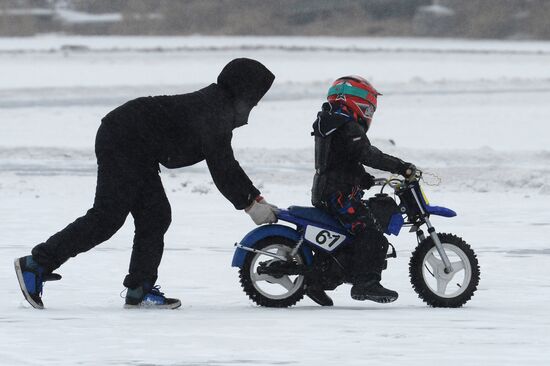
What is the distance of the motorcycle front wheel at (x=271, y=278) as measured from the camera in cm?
745

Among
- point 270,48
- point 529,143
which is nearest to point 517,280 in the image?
point 529,143

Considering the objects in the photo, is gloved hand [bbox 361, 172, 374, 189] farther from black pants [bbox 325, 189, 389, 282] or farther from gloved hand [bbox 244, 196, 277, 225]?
gloved hand [bbox 244, 196, 277, 225]

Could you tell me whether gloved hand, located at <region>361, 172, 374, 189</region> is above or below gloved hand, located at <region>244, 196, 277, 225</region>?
above

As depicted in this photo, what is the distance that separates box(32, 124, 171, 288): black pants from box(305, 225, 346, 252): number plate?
822 mm


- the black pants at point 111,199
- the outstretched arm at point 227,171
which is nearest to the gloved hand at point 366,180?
the outstretched arm at point 227,171

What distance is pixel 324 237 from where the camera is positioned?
7.45 meters

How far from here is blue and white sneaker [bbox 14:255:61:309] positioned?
→ 7164 mm

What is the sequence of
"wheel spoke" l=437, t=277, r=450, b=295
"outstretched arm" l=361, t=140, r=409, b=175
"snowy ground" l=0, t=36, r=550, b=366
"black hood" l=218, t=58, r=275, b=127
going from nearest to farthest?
"snowy ground" l=0, t=36, r=550, b=366 < "black hood" l=218, t=58, r=275, b=127 < "outstretched arm" l=361, t=140, r=409, b=175 < "wheel spoke" l=437, t=277, r=450, b=295

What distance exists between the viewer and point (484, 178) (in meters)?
15.5

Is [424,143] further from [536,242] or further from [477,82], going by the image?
[477,82]

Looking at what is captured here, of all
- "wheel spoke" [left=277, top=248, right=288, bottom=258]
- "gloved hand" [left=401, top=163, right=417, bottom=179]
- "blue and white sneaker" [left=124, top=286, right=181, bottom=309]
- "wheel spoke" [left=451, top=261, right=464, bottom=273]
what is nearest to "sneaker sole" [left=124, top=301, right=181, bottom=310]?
"blue and white sneaker" [left=124, top=286, right=181, bottom=309]

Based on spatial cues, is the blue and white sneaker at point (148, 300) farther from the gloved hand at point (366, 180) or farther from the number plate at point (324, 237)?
the gloved hand at point (366, 180)

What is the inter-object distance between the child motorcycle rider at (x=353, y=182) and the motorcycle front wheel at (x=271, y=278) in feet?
0.36

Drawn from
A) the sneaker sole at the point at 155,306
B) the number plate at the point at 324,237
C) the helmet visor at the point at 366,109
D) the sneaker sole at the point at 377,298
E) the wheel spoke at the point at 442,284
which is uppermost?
the helmet visor at the point at 366,109
